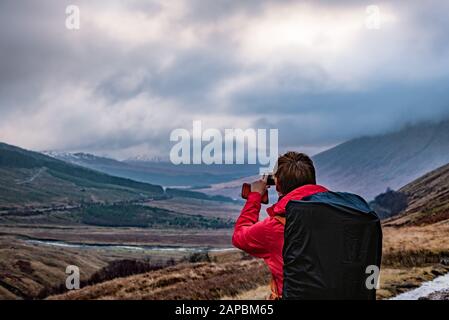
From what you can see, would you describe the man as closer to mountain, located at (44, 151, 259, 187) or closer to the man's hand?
the man's hand

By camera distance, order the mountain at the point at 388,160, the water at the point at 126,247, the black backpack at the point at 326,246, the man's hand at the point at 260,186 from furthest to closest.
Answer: the water at the point at 126,247 < the mountain at the point at 388,160 < the man's hand at the point at 260,186 < the black backpack at the point at 326,246

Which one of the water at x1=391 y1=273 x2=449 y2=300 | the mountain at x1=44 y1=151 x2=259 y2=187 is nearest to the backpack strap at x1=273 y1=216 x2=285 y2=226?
the water at x1=391 y1=273 x2=449 y2=300

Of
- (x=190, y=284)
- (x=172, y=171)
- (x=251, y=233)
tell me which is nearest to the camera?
(x=251, y=233)

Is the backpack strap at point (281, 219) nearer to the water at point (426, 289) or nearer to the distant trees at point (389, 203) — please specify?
the water at point (426, 289)

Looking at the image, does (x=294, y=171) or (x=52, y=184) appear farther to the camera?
(x=52, y=184)

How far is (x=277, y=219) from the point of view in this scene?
3814 mm

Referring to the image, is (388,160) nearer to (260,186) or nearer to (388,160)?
(388,160)

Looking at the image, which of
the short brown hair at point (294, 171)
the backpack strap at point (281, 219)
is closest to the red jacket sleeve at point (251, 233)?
the backpack strap at point (281, 219)

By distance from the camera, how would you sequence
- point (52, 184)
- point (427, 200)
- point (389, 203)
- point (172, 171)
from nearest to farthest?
point (427, 200)
point (389, 203)
point (172, 171)
point (52, 184)

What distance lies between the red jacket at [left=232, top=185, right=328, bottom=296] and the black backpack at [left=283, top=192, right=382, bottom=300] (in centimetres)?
7

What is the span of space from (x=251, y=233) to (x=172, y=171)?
54758mm

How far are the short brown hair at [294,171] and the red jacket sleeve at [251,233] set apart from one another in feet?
0.86

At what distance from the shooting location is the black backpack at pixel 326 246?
3717 millimetres

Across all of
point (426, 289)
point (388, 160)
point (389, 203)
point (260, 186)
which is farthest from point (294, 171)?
point (388, 160)
